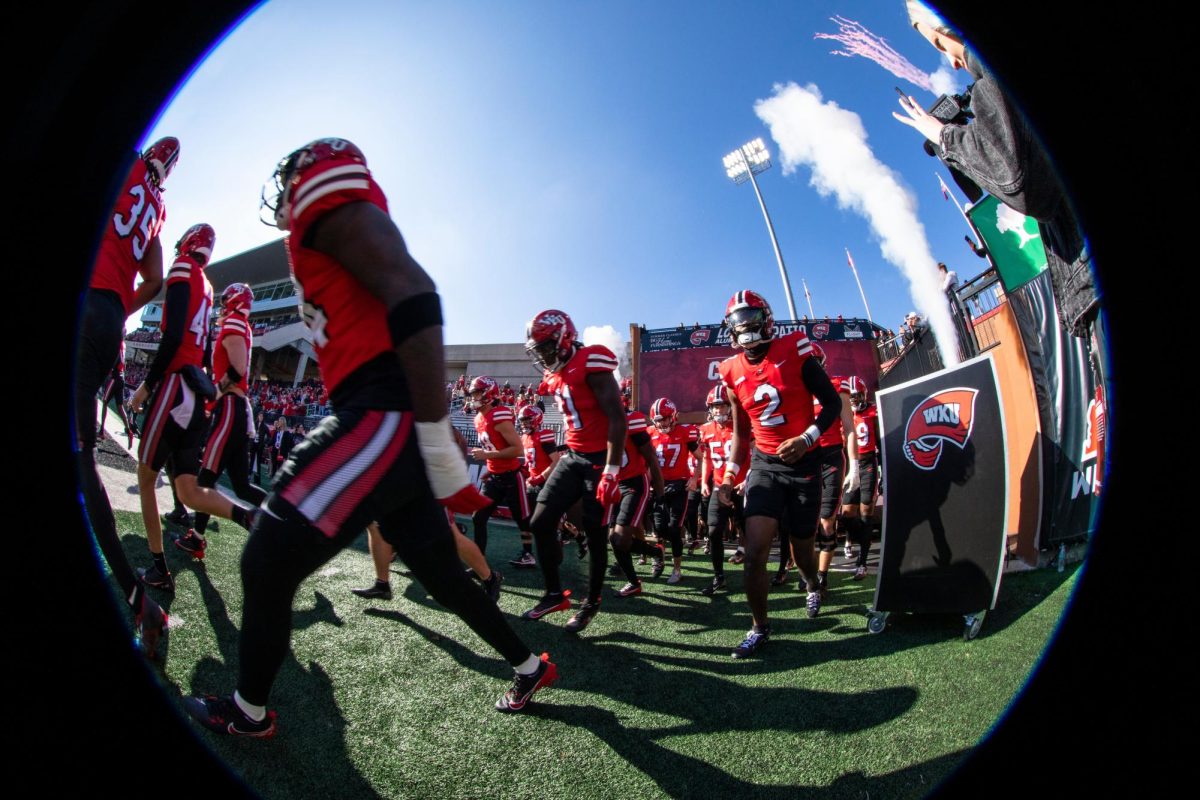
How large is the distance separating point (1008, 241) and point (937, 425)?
3.47 feet

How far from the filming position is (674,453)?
22.2 ft

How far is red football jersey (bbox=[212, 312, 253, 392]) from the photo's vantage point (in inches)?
136

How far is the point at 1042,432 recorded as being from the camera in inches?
95.8

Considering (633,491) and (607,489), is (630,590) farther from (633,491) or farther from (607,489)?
(607,489)

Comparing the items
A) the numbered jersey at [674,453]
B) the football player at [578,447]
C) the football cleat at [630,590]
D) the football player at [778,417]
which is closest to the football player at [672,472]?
the numbered jersey at [674,453]

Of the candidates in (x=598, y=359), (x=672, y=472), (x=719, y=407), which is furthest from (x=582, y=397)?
(x=719, y=407)

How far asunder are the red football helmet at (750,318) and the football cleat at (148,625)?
334cm

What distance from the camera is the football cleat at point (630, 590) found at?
4.33 meters

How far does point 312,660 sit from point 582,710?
118 cm

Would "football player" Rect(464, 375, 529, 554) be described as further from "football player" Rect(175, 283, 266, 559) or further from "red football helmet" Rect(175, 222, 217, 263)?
"red football helmet" Rect(175, 222, 217, 263)

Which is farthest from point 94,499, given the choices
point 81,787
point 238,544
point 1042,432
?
point 1042,432

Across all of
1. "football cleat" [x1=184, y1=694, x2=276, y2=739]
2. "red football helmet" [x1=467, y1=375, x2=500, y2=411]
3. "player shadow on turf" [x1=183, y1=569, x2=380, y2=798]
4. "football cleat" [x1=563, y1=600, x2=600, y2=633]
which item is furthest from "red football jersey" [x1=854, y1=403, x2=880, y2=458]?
"football cleat" [x1=184, y1=694, x2=276, y2=739]

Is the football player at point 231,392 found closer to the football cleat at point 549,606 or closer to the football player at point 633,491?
the football cleat at point 549,606

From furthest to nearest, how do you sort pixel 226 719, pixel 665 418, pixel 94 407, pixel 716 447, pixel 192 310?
pixel 665 418 → pixel 716 447 → pixel 192 310 → pixel 94 407 → pixel 226 719
